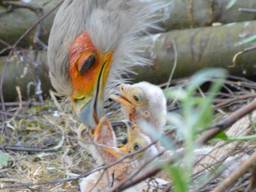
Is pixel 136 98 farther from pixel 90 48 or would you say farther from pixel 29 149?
pixel 29 149

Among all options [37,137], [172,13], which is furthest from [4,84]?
[172,13]

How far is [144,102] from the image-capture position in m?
2.88

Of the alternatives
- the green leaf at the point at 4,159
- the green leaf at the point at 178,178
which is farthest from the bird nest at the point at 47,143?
the green leaf at the point at 178,178

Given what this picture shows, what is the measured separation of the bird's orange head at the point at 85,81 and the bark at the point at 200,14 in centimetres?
146

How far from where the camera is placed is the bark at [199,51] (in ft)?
13.0

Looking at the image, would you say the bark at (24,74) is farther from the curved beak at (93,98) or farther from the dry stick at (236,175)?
the dry stick at (236,175)

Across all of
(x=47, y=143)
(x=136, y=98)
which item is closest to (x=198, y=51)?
(x=47, y=143)

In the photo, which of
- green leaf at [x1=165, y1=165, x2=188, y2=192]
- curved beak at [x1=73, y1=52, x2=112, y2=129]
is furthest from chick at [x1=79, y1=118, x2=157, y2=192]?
green leaf at [x1=165, y1=165, x2=188, y2=192]

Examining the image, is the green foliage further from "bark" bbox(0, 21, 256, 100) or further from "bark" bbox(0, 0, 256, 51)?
"bark" bbox(0, 0, 256, 51)

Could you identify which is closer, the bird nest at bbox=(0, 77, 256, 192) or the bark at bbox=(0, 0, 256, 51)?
A: the bird nest at bbox=(0, 77, 256, 192)

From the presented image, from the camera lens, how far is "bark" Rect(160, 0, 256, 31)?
13.8ft

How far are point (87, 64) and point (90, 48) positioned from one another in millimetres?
64

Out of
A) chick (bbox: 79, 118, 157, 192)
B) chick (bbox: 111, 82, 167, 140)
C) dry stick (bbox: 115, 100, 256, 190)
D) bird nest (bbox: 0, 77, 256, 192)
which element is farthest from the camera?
bird nest (bbox: 0, 77, 256, 192)

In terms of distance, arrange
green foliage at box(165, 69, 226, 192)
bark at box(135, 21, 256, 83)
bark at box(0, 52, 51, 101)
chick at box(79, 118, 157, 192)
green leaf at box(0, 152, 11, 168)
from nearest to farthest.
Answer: green foliage at box(165, 69, 226, 192)
chick at box(79, 118, 157, 192)
green leaf at box(0, 152, 11, 168)
bark at box(135, 21, 256, 83)
bark at box(0, 52, 51, 101)
